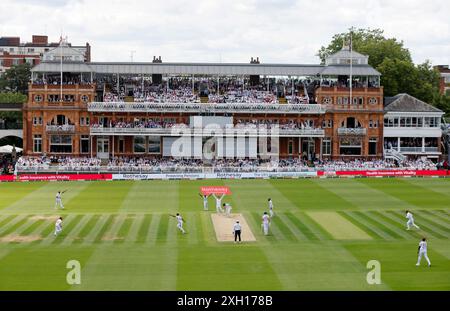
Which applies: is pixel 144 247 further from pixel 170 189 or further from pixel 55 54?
pixel 55 54

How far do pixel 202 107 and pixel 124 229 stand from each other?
3549 cm

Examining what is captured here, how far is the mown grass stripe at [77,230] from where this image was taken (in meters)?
36.0

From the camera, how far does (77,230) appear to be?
1529 inches

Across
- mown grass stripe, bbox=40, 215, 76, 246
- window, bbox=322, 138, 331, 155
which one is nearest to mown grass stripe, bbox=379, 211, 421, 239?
mown grass stripe, bbox=40, 215, 76, 246

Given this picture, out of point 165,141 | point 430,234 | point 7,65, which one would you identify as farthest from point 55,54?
point 7,65

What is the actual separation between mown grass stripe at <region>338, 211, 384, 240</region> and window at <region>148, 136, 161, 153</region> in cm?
3177

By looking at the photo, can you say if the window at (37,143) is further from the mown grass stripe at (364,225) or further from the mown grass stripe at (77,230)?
the mown grass stripe at (364,225)

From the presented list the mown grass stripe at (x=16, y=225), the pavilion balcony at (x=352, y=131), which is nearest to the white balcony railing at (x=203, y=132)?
the pavilion balcony at (x=352, y=131)

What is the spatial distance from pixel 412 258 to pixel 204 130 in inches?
1673

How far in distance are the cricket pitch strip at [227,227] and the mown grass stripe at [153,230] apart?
2.86m

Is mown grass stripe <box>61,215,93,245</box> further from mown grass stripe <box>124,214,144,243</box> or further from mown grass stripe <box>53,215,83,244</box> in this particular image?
mown grass stripe <box>124,214,144,243</box>

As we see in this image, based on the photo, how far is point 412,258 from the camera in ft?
104
